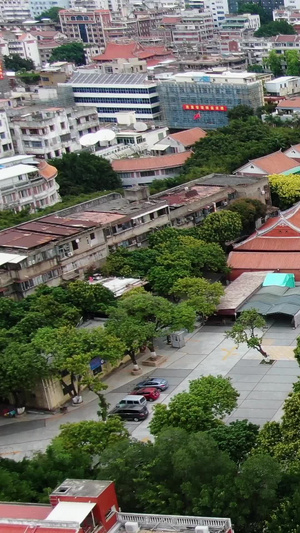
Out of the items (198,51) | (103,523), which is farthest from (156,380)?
Result: (198,51)

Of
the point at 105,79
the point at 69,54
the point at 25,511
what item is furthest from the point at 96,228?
the point at 69,54

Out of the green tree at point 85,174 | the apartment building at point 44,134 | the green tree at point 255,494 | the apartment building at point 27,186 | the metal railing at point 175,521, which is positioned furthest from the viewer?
the apartment building at point 44,134

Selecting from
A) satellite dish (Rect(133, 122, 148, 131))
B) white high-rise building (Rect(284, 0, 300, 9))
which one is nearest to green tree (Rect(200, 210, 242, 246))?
satellite dish (Rect(133, 122, 148, 131))

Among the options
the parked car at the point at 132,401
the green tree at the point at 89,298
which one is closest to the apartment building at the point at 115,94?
the green tree at the point at 89,298

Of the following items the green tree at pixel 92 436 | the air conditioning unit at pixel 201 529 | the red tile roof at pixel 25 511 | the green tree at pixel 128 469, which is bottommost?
the green tree at pixel 92 436

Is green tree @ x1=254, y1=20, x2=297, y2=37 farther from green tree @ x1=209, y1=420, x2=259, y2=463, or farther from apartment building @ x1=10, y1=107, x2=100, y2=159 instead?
green tree @ x1=209, y1=420, x2=259, y2=463

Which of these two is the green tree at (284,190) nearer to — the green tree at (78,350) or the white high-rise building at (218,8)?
the green tree at (78,350)

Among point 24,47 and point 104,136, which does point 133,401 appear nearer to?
point 104,136
